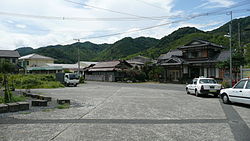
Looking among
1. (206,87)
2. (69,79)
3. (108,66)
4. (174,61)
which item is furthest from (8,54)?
(206,87)

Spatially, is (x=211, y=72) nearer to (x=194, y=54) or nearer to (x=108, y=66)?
(x=194, y=54)

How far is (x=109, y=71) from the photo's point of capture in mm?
48875

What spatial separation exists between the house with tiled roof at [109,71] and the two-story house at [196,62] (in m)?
11.1

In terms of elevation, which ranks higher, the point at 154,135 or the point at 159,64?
the point at 159,64

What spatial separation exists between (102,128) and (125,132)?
2.78 feet

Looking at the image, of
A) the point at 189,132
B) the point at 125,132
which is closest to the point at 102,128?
the point at 125,132

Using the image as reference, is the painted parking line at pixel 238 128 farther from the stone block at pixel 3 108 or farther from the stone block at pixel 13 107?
the stone block at pixel 3 108

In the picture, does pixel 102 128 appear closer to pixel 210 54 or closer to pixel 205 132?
pixel 205 132

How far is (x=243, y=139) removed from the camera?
17.9 feet

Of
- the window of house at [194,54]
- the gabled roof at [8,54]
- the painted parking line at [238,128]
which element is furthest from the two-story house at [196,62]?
the gabled roof at [8,54]

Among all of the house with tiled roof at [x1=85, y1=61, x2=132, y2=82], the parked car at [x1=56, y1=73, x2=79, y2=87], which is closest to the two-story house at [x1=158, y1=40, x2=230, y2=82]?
the house with tiled roof at [x1=85, y1=61, x2=132, y2=82]

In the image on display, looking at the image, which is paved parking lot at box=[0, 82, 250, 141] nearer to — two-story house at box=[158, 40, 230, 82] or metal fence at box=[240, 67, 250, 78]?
metal fence at box=[240, 67, 250, 78]

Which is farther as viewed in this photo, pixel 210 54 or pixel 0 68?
pixel 210 54

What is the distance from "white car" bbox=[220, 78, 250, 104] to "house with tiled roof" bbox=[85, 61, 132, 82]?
117 feet
